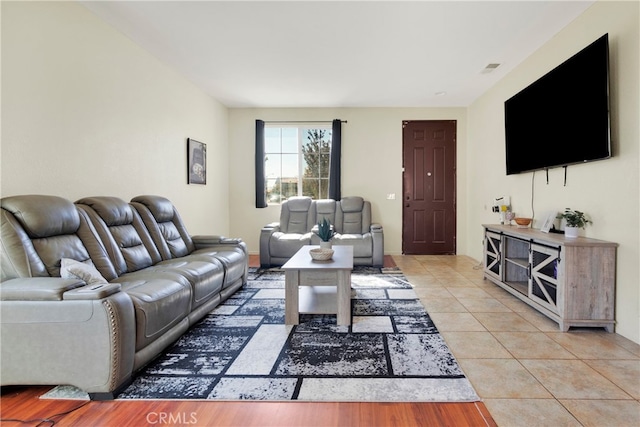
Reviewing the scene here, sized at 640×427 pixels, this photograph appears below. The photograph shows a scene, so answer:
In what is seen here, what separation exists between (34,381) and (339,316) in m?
1.95

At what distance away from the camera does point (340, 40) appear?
3275mm

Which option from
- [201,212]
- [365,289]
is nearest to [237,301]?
[365,289]

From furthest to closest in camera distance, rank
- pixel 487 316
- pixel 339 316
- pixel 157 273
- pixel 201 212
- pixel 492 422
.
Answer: pixel 201 212 → pixel 487 316 → pixel 339 316 → pixel 157 273 → pixel 492 422

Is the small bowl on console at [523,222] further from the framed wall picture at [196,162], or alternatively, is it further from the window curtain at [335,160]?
the framed wall picture at [196,162]

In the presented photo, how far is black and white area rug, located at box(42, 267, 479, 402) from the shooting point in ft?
5.92

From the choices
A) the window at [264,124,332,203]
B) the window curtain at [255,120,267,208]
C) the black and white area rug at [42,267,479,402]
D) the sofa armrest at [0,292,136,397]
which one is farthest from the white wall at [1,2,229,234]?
the window at [264,124,332,203]

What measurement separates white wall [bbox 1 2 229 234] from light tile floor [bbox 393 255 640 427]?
326 cm

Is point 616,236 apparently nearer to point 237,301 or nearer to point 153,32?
point 237,301

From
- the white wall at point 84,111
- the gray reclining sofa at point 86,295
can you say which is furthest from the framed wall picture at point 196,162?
the gray reclining sofa at point 86,295

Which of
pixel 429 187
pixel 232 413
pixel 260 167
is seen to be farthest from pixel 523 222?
pixel 260 167

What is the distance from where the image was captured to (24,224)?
6.69 ft

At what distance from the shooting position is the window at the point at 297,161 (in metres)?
5.95

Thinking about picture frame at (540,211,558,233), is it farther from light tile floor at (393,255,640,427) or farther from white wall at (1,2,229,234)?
white wall at (1,2,229,234)

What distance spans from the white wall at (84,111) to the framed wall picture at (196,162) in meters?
0.10
